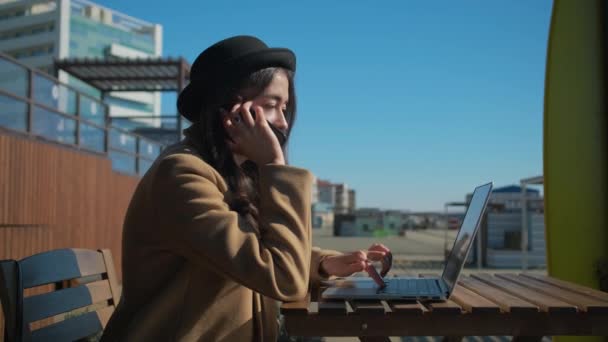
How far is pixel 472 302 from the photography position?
5.59ft

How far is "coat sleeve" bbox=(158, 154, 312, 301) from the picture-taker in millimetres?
1549

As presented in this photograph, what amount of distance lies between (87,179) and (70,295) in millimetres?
7968

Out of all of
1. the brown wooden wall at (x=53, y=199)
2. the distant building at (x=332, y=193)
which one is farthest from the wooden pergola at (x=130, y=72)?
the distant building at (x=332, y=193)

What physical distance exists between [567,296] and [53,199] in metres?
7.64

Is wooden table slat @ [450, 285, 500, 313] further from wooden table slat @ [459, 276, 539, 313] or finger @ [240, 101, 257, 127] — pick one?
finger @ [240, 101, 257, 127]

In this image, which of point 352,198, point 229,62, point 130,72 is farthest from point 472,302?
point 352,198

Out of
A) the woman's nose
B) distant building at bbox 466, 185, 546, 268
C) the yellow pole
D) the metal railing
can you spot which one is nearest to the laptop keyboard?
the woman's nose

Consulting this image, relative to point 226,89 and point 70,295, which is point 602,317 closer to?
point 226,89

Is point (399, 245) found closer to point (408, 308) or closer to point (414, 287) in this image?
point (414, 287)

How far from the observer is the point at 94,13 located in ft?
273

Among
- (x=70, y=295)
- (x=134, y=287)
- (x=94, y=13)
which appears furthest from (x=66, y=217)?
(x=94, y=13)

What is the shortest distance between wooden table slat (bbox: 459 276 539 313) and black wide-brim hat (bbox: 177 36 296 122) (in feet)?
3.30

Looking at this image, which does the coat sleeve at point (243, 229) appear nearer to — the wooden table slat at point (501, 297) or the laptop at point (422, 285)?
the laptop at point (422, 285)

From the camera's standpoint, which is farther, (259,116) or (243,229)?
(259,116)
